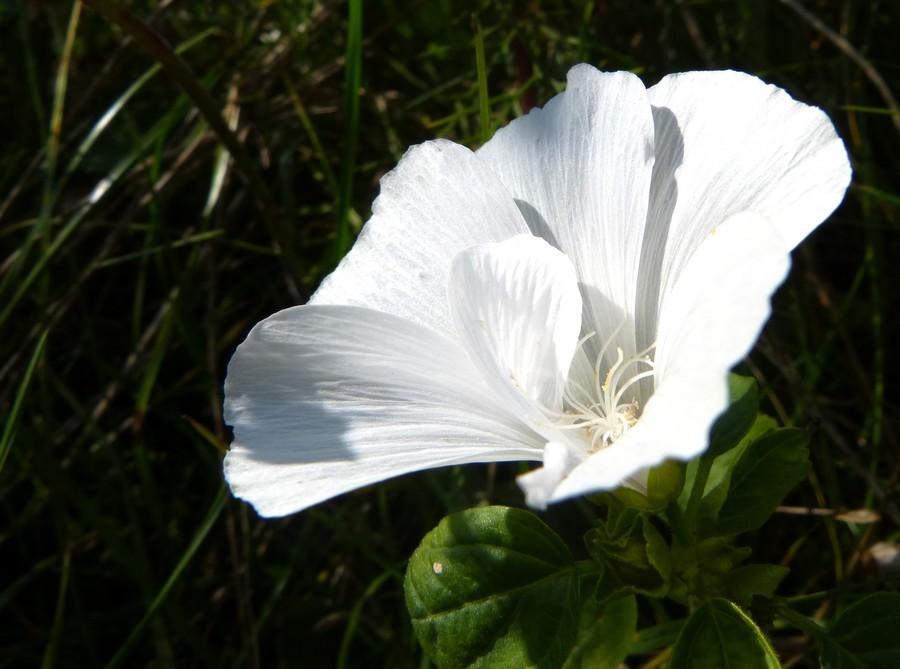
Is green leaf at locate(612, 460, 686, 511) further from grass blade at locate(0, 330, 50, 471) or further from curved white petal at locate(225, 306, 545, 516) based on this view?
grass blade at locate(0, 330, 50, 471)

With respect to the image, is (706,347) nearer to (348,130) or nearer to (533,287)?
(533,287)

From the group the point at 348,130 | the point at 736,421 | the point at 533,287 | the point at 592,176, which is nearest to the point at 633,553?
the point at 736,421

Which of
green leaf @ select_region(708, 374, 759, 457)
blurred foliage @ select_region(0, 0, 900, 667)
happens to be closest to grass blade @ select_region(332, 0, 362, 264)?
blurred foliage @ select_region(0, 0, 900, 667)

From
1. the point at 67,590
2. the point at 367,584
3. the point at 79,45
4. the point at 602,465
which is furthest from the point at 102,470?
the point at 602,465

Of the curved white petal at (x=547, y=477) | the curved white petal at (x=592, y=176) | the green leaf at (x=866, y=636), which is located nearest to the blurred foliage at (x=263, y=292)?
the green leaf at (x=866, y=636)

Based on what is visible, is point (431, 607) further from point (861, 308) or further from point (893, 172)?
point (893, 172)
